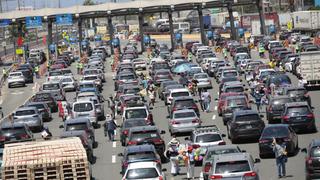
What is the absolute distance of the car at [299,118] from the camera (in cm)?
3931

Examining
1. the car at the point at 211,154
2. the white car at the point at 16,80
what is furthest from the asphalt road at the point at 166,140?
the white car at the point at 16,80

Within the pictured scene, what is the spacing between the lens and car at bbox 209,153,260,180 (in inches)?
976

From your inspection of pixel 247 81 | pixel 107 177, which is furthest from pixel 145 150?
pixel 247 81

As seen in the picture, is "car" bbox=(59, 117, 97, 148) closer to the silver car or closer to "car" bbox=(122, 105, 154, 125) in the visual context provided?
the silver car

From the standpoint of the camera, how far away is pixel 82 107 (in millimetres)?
48281

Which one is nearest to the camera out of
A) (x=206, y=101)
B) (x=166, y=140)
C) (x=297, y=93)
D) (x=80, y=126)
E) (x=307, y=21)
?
(x=80, y=126)

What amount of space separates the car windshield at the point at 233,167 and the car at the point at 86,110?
23.1m

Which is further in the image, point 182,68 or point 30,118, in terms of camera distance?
point 182,68

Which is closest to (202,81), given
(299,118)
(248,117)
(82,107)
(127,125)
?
(82,107)

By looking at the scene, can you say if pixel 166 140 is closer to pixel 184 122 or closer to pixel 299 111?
pixel 184 122

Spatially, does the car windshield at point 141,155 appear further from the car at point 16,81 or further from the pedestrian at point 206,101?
the car at point 16,81

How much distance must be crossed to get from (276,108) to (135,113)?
6412 millimetres

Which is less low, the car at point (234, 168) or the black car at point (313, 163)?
the car at point (234, 168)

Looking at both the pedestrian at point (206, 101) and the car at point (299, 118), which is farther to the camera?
the pedestrian at point (206, 101)
